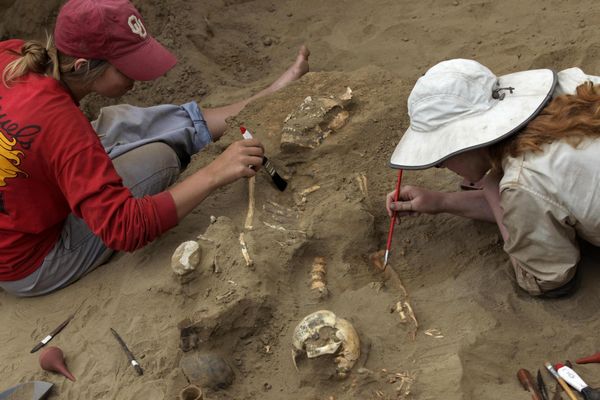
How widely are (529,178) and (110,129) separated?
7.85 feet

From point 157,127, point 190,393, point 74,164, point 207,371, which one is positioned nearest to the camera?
point 190,393

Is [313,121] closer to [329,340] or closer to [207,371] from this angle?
[329,340]

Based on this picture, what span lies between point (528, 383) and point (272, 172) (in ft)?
5.06

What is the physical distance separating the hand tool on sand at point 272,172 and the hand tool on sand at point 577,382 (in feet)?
5.07

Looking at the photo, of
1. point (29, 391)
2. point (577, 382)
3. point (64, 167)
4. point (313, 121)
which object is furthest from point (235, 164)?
point (577, 382)

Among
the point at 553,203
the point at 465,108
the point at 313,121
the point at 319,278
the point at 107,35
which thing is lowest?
the point at 319,278

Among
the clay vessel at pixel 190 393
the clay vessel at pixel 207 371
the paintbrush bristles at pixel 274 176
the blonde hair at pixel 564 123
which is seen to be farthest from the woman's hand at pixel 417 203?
the clay vessel at pixel 190 393

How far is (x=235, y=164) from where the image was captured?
2.86 meters

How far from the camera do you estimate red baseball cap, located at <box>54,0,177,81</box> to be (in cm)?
259

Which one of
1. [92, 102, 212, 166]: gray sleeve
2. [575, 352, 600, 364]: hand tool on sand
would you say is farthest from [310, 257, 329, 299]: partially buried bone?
[92, 102, 212, 166]: gray sleeve

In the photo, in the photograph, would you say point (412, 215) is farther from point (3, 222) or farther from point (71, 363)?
point (3, 222)

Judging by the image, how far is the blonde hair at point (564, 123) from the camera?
6.81 ft

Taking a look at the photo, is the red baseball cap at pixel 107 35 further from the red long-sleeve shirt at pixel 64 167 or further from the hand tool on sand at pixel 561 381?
the hand tool on sand at pixel 561 381

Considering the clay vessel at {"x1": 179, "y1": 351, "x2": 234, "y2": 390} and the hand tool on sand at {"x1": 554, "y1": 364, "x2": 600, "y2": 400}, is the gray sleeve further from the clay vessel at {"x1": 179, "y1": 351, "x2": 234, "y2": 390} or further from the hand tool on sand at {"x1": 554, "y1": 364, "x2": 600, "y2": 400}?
the hand tool on sand at {"x1": 554, "y1": 364, "x2": 600, "y2": 400}
